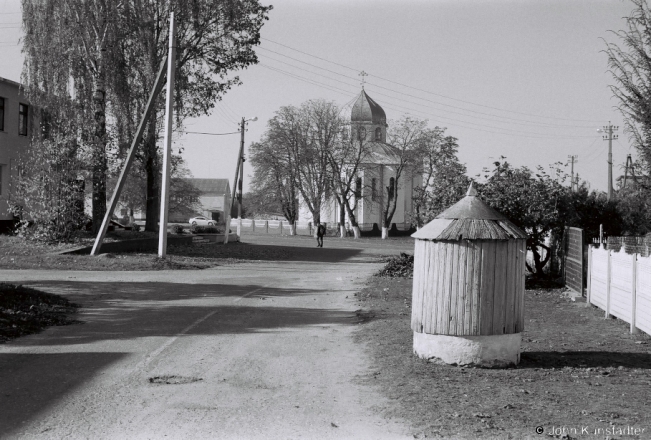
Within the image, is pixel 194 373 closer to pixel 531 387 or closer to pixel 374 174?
pixel 531 387

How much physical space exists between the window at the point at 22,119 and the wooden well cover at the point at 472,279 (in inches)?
1283

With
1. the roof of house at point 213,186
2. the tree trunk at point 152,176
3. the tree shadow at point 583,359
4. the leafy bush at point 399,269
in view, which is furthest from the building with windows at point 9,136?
the roof of house at point 213,186

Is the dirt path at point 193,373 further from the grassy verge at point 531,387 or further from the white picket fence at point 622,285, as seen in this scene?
the white picket fence at point 622,285

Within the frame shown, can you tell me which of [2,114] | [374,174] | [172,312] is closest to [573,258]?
[172,312]

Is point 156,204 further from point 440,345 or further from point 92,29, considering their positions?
point 440,345

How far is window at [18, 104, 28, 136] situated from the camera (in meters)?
36.6

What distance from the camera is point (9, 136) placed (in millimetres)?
35781

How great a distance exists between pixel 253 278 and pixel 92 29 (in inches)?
620

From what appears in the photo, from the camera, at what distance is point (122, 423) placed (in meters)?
6.36

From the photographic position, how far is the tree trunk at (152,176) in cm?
3295

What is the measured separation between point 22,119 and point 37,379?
32.4 m

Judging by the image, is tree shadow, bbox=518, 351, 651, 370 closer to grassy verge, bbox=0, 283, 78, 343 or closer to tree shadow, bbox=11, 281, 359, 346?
tree shadow, bbox=11, 281, 359, 346

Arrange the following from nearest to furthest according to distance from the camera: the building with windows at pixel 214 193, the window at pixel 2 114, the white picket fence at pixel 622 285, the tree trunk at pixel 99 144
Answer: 1. the white picket fence at pixel 622 285
2. the tree trunk at pixel 99 144
3. the window at pixel 2 114
4. the building with windows at pixel 214 193

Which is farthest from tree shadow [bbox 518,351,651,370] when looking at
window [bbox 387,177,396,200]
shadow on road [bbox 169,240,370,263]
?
window [bbox 387,177,396,200]
